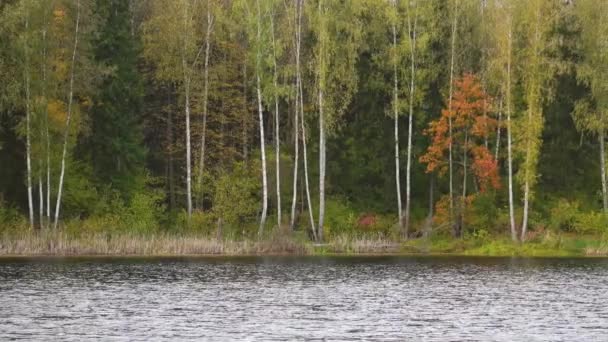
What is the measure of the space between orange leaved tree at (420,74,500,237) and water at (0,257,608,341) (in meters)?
11.0

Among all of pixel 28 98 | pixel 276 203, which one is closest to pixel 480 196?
pixel 276 203

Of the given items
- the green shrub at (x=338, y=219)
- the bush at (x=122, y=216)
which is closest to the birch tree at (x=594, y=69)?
the green shrub at (x=338, y=219)

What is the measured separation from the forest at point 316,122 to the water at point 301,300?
31.6 feet

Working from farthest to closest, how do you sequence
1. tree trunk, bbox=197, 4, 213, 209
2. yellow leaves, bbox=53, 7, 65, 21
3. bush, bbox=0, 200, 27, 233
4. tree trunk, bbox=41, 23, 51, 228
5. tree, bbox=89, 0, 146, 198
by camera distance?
tree trunk, bbox=197, 4, 213, 209
tree, bbox=89, 0, 146, 198
yellow leaves, bbox=53, 7, 65, 21
tree trunk, bbox=41, 23, 51, 228
bush, bbox=0, 200, 27, 233

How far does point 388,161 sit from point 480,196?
6.73 metres

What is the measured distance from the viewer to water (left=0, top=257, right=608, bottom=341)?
2561 centimetres

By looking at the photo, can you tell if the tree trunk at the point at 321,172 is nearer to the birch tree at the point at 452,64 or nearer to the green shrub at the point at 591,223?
the birch tree at the point at 452,64

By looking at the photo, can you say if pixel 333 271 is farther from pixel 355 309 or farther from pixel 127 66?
pixel 127 66

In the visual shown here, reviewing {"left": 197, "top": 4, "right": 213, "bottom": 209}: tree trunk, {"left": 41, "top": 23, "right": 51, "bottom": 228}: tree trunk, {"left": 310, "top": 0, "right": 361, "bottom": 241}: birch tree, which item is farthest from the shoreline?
{"left": 197, "top": 4, "right": 213, "bottom": 209}: tree trunk

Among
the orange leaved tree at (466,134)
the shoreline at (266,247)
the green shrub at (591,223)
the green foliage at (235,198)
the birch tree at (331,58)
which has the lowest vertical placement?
the shoreline at (266,247)

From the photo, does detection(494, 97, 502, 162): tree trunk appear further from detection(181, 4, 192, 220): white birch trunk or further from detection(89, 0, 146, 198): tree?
detection(89, 0, 146, 198): tree

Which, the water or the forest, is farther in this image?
the forest

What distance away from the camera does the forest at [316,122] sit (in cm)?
5516

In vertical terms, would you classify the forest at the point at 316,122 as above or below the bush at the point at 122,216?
above
